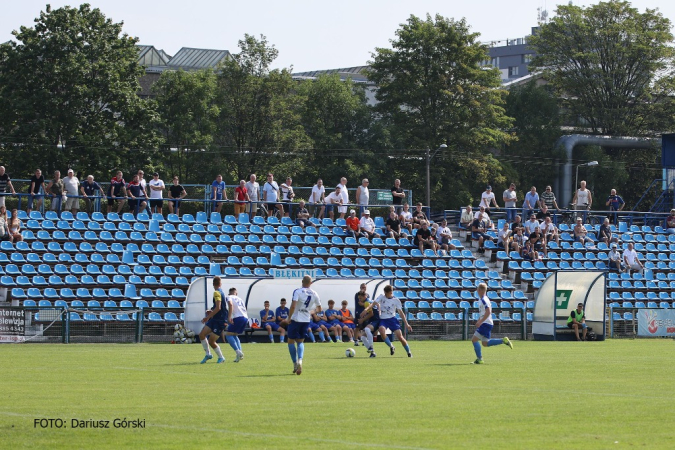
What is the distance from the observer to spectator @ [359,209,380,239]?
40.5 meters

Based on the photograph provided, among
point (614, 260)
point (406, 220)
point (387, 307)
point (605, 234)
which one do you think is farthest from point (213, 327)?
point (605, 234)

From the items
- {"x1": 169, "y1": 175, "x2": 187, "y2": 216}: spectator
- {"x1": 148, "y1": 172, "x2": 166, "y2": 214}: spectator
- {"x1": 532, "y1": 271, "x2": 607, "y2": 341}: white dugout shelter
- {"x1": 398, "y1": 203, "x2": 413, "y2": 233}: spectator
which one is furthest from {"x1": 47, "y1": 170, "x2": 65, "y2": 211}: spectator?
{"x1": 532, "y1": 271, "x2": 607, "y2": 341}: white dugout shelter

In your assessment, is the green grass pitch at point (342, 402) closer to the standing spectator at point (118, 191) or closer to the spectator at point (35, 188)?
the spectator at point (35, 188)

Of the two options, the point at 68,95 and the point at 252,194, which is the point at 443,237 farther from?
the point at 68,95

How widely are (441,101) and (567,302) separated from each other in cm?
3850

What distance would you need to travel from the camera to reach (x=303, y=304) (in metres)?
19.0

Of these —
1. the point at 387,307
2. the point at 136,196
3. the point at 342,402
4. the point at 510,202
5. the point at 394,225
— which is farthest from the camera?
the point at 510,202

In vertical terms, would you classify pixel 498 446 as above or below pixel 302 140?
below

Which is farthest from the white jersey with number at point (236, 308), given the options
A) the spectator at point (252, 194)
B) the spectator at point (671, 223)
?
the spectator at point (671, 223)

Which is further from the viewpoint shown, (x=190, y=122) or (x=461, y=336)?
(x=190, y=122)

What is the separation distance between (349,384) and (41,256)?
64.9 ft

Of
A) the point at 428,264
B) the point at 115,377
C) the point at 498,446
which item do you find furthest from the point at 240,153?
the point at 498,446

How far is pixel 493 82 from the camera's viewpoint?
73625 millimetres

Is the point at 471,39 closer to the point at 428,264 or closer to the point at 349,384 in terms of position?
the point at 428,264
